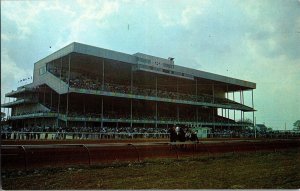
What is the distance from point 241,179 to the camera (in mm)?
8117

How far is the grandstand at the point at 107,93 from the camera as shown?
3016cm

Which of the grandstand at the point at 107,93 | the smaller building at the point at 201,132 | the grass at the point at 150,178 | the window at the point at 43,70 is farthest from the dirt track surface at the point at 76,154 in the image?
the window at the point at 43,70

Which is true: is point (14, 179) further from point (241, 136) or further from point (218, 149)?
point (241, 136)

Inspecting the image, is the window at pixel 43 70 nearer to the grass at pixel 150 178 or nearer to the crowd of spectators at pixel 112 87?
the crowd of spectators at pixel 112 87

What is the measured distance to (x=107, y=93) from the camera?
104 feet

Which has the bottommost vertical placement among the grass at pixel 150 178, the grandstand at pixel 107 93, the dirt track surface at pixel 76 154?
the grass at pixel 150 178

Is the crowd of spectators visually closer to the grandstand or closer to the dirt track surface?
the grandstand

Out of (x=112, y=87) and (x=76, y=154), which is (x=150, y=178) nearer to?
(x=76, y=154)

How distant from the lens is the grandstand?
30156 millimetres

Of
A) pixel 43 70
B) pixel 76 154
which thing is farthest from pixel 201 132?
pixel 76 154

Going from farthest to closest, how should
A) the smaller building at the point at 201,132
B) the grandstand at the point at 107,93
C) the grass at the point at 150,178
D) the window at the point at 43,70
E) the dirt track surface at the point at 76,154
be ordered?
the window at the point at 43,70 < the smaller building at the point at 201,132 < the grandstand at the point at 107,93 < the dirt track surface at the point at 76,154 < the grass at the point at 150,178

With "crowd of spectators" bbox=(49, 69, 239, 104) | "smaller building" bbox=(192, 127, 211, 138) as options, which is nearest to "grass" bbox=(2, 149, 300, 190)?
"crowd of spectators" bbox=(49, 69, 239, 104)

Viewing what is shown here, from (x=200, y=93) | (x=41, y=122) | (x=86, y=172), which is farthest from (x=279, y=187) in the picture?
(x=200, y=93)

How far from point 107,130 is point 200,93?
18.5 metres
